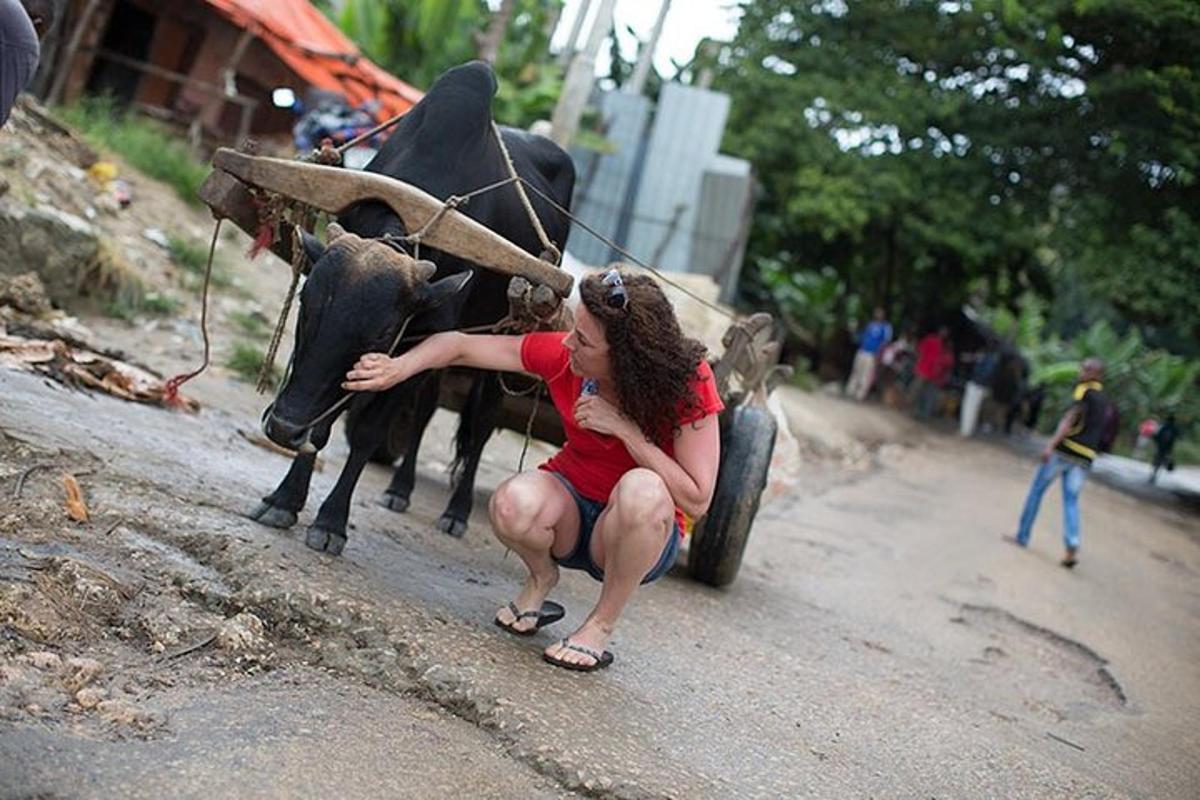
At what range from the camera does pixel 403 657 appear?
11.7 feet

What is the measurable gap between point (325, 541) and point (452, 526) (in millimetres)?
1373

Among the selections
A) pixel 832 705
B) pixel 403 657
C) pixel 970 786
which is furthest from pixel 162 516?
pixel 970 786

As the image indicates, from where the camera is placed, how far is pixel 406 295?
399 centimetres

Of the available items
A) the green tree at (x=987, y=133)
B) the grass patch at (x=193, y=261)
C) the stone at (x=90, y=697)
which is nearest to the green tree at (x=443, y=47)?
the green tree at (x=987, y=133)

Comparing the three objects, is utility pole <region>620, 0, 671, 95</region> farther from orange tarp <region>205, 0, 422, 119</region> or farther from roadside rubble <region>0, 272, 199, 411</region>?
roadside rubble <region>0, 272, 199, 411</region>

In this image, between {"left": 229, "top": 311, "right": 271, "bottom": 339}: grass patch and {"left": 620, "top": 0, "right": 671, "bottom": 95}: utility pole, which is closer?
{"left": 229, "top": 311, "right": 271, "bottom": 339}: grass patch

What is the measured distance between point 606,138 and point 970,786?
1551 centimetres

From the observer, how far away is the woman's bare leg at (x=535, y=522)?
384cm

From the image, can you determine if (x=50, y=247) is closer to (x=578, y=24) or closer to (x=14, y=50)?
(x=14, y=50)

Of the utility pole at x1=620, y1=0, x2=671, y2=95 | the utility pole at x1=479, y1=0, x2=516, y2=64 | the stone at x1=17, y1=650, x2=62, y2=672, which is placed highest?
the utility pole at x1=620, y1=0, x2=671, y2=95

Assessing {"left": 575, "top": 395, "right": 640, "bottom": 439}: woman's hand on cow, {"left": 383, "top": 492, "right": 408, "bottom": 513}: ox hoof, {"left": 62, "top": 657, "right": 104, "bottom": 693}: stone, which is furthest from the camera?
{"left": 383, "top": 492, "right": 408, "bottom": 513}: ox hoof

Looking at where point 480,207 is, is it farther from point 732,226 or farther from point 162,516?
point 732,226

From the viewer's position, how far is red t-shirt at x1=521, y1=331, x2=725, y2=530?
395 centimetres

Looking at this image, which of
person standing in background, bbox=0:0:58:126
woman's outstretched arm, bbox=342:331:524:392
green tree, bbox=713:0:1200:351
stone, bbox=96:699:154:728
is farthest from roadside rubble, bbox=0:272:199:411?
green tree, bbox=713:0:1200:351
